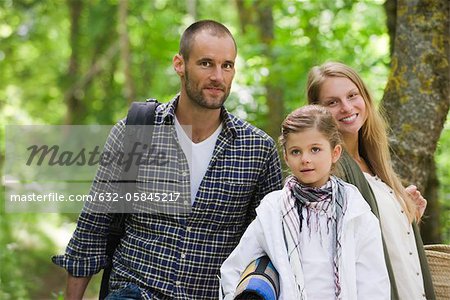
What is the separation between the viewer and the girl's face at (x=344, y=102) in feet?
10.9

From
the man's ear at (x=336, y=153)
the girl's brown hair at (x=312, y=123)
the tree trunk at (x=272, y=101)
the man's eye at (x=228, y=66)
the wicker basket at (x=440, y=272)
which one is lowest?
the wicker basket at (x=440, y=272)

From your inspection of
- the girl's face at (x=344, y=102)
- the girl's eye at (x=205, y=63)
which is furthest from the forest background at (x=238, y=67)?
the girl's eye at (x=205, y=63)

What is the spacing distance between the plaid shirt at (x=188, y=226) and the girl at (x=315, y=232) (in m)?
0.45

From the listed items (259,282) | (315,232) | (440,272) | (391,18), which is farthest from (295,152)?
(391,18)

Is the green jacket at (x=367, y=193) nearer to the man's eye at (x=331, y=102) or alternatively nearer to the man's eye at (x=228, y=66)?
the man's eye at (x=331, y=102)

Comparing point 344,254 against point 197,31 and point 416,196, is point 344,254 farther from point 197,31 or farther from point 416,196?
point 197,31

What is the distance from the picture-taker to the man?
3.27 m

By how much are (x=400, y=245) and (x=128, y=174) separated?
1.45 m

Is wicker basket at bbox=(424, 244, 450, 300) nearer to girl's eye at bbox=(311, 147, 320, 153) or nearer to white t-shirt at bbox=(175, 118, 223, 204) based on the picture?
girl's eye at bbox=(311, 147, 320, 153)

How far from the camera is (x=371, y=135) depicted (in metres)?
3.47

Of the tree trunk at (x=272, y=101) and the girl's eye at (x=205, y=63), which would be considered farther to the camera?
the tree trunk at (x=272, y=101)

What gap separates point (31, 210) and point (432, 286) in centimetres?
1067

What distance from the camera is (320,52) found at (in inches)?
318

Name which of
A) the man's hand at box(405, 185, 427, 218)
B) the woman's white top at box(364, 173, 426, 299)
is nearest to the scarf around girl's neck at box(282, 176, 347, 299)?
the woman's white top at box(364, 173, 426, 299)
